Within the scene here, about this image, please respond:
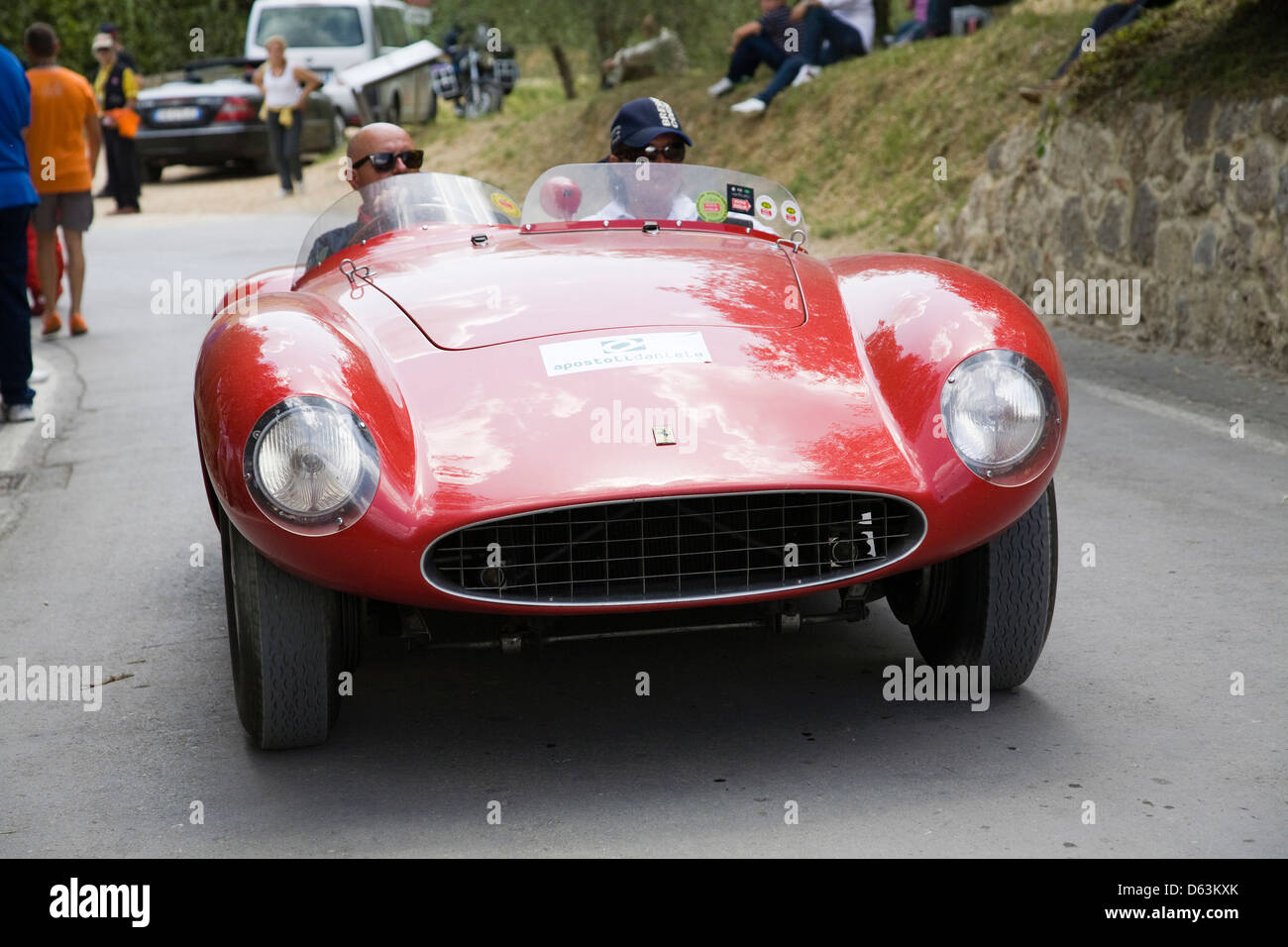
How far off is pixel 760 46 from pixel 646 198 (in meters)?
12.3

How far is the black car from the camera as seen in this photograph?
20.7m

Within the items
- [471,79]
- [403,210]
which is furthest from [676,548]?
[471,79]

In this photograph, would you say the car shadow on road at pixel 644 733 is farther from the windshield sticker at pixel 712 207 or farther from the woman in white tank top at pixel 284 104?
the woman in white tank top at pixel 284 104

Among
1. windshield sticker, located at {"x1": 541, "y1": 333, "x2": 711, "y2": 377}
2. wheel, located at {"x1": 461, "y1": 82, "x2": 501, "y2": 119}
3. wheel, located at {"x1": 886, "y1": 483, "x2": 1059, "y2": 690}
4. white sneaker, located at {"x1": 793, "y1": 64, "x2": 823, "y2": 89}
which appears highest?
windshield sticker, located at {"x1": 541, "y1": 333, "x2": 711, "y2": 377}

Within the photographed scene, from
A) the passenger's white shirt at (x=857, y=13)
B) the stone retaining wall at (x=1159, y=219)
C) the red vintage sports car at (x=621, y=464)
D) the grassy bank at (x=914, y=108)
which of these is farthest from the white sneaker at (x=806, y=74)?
the red vintage sports car at (x=621, y=464)

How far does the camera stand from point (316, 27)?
73.7 ft

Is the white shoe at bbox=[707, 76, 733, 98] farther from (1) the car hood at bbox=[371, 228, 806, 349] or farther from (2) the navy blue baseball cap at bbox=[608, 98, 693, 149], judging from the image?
(1) the car hood at bbox=[371, 228, 806, 349]

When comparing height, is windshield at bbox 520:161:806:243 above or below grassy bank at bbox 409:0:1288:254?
above

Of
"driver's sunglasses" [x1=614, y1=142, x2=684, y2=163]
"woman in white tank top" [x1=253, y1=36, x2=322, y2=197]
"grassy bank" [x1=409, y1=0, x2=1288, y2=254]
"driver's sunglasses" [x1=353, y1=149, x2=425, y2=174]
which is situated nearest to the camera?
"driver's sunglasses" [x1=353, y1=149, x2=425, y2=174]

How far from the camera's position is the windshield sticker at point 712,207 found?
4.76 meters

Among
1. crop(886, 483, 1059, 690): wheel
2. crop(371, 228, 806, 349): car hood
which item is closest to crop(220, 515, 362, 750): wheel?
crop(371, 228, 806, 349): car hood

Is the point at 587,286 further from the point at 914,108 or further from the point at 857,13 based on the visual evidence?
the point at 857,13
